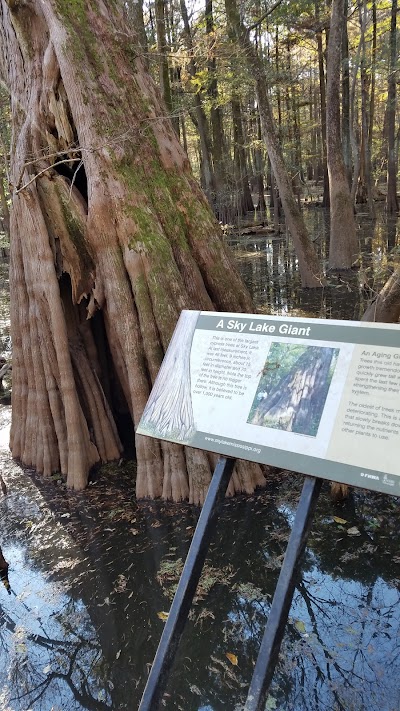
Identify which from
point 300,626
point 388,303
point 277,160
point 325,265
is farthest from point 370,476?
point 325,265

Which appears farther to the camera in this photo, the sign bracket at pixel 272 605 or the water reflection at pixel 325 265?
the water reflection at pixel 325 265

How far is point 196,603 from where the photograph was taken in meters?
3.55

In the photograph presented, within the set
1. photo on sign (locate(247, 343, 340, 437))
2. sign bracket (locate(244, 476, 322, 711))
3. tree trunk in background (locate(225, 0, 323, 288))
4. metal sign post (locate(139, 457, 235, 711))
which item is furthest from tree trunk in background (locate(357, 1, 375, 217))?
sign bracket (locate(244, 476, 322, 711))

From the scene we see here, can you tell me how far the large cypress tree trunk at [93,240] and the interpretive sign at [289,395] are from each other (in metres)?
1.86

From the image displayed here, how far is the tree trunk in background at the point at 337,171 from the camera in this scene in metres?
9.70

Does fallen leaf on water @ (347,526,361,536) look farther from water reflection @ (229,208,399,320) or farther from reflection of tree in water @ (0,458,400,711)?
water reflection @ (229,208,399,320)

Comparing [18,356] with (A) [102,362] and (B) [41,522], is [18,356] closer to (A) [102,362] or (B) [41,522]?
(A) [102,362]

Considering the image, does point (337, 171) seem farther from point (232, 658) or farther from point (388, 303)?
point (232, 658)

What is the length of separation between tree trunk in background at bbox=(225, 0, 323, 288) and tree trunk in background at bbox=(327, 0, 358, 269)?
1.06 m

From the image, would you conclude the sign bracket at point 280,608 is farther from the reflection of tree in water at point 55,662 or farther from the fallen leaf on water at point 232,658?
the reflection of tree in water at point 55,662

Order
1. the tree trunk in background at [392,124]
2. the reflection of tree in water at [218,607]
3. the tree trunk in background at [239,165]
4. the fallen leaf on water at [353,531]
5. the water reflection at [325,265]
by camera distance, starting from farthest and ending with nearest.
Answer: the tree trunk in background at [239,165] < the tree trunk in background at [392,124] < the water reflection at [325,265] < the fallen leaf on water at [353,531] < the reflection of tree in water at [218,607]

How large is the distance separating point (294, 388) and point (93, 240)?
3.06m

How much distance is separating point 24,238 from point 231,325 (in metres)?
3.16

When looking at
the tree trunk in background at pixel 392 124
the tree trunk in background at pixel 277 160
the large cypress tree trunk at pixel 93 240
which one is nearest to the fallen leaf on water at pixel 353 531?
the large cypress tree trunk at pixel 93 240
